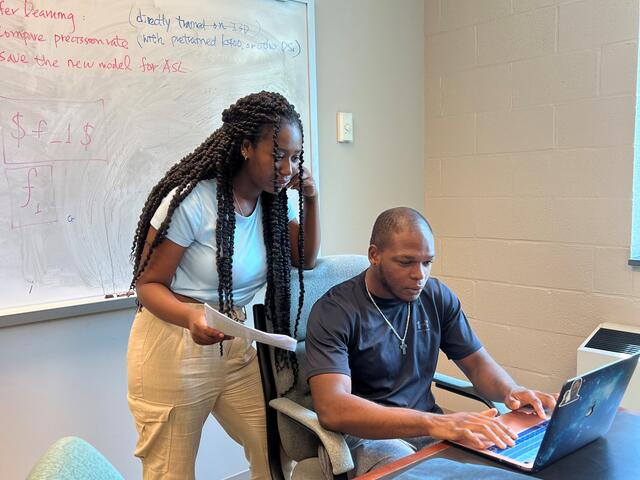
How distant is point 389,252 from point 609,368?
624 millimetres

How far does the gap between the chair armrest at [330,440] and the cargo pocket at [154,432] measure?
0.34 meters

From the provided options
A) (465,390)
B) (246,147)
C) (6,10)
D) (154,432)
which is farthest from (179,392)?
(6,10)

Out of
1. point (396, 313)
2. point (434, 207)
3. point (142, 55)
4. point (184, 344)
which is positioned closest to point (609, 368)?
point (396, 313)

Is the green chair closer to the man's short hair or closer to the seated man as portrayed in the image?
the seated man

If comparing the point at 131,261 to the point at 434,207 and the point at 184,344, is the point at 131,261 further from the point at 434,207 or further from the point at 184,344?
the point at 434,207

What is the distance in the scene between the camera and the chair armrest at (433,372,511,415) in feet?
5.00

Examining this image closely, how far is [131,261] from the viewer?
1.97 m

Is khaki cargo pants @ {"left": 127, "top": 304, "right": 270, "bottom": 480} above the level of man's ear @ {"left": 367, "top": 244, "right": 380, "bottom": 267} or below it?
below

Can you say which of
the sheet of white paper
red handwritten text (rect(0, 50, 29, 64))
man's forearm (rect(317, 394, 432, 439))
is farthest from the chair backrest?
red handwritten text (rect(0, 50, 29, 64))

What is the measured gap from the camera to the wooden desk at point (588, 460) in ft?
3.29

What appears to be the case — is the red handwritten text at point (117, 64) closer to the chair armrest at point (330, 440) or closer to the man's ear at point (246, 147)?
the man's ear at point (246, 147)

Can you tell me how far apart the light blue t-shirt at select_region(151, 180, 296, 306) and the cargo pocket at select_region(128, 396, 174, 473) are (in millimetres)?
316

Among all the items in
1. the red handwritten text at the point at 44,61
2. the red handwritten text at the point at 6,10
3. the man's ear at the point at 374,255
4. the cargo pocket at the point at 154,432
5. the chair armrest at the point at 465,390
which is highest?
the red handwritten text at the point at 6,10

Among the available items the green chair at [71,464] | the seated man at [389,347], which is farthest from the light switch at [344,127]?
the green chair at [71,464]
